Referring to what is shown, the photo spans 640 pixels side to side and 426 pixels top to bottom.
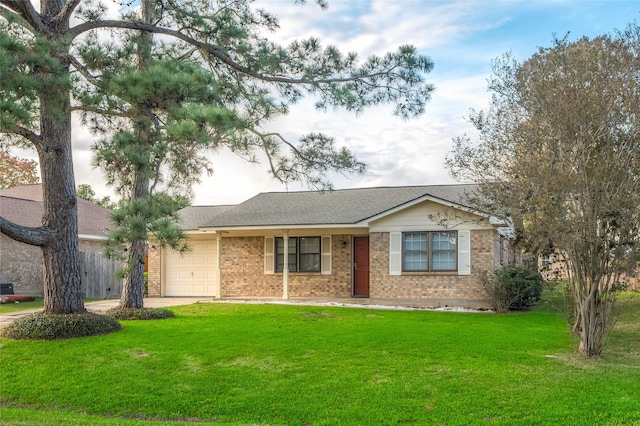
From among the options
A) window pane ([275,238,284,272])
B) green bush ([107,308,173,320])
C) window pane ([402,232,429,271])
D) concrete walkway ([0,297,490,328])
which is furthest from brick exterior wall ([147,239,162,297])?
window pane ([402,232,429,271])

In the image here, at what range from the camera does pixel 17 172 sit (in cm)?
4038

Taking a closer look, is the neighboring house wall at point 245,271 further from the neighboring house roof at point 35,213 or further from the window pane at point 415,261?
the window pane at point 415,261

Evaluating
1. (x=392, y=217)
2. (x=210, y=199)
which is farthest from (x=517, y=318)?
(x=210, y=199)

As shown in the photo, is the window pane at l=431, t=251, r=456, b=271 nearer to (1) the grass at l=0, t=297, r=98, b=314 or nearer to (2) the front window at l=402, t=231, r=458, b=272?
(2) the front window at l=402, t=231, r=458, b=272

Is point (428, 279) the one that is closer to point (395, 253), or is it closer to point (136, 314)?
point (395, 253)

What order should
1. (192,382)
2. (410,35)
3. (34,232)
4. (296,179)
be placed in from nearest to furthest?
(192,382)
(34,232)
(410,35)
(296,179)

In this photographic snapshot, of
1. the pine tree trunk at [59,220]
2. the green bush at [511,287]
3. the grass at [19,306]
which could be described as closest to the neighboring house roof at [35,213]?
the grass at [19,306]

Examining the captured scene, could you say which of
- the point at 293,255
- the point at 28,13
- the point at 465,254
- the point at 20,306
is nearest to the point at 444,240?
the point at 465,254

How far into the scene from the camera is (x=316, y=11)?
12750 mm

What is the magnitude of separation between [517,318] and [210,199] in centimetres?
1651

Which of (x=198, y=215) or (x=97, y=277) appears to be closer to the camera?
(x=97, y=277)

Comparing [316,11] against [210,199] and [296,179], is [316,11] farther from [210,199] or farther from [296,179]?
[210,199]

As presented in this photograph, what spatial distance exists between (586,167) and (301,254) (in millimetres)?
12723

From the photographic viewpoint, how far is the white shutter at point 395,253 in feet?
60.2
